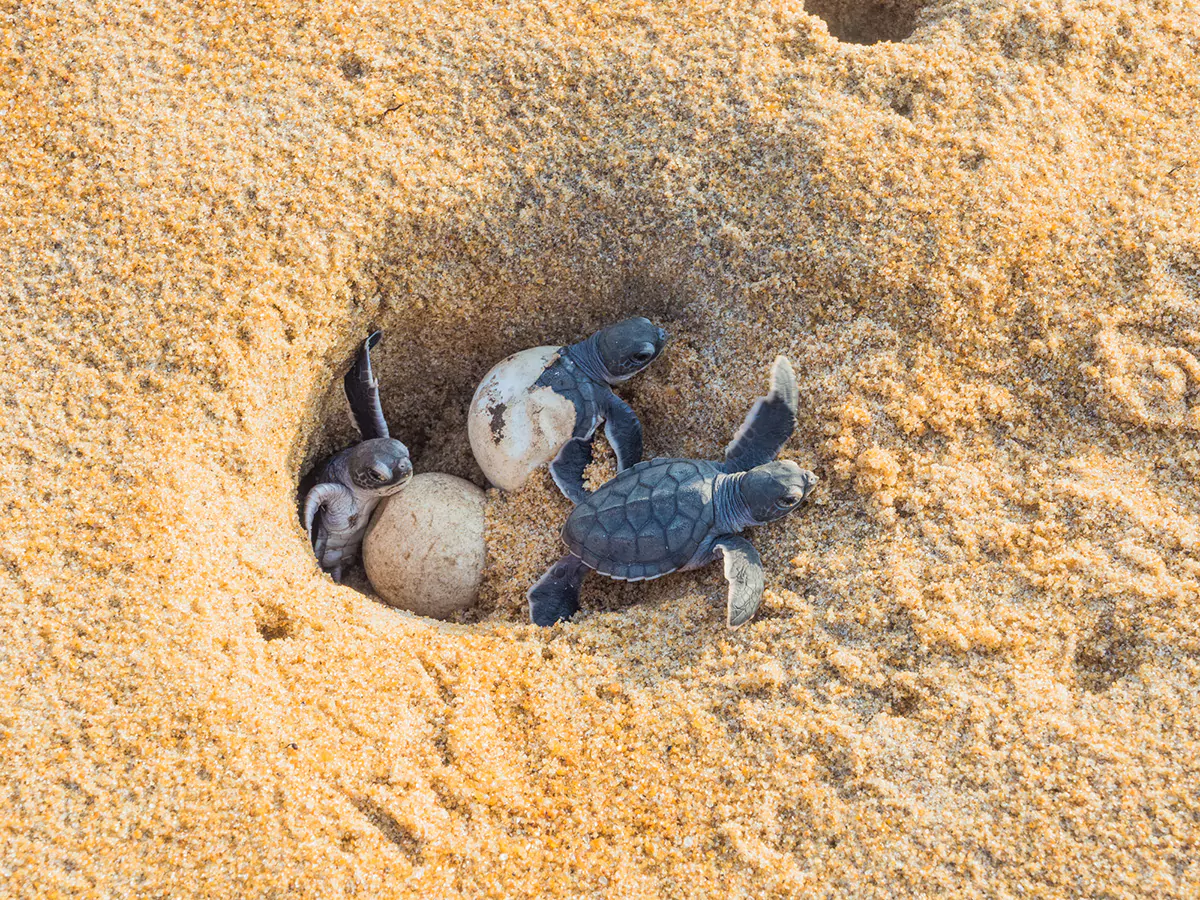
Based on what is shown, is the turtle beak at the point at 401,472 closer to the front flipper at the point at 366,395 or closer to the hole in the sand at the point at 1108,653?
the front flipper at the point at 366,395

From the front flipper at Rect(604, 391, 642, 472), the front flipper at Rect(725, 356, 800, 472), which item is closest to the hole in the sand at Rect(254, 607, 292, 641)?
the front flipper at Rect(604, 391, 642, 472)

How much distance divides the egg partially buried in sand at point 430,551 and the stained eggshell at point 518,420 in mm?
145

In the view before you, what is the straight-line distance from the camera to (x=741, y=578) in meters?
1.94

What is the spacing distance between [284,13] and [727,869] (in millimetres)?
2429

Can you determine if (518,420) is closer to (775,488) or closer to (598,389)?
(598,389)

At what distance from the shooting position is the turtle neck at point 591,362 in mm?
2334

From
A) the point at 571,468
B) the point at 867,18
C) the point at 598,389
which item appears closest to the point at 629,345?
the point at 598,389

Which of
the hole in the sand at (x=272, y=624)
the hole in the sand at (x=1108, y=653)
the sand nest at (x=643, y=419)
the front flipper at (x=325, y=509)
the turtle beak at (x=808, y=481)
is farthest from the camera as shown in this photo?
the front flipper at (x=325, y=509)

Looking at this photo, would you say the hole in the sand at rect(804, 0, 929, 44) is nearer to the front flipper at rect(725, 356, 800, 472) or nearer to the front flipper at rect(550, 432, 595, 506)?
the front flipper at rect(725, 356, 800, 472)

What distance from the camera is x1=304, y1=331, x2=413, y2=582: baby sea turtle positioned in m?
2.38

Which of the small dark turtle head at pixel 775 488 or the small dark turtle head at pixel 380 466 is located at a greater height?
the small dark turtle head at pixel 775 488

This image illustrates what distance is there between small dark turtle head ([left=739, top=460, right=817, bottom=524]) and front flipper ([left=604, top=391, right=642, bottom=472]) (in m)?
0.40

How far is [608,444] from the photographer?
2.39 meters

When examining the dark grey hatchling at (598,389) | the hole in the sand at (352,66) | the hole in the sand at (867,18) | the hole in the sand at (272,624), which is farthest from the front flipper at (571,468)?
the hole in the sand at (867,18)
